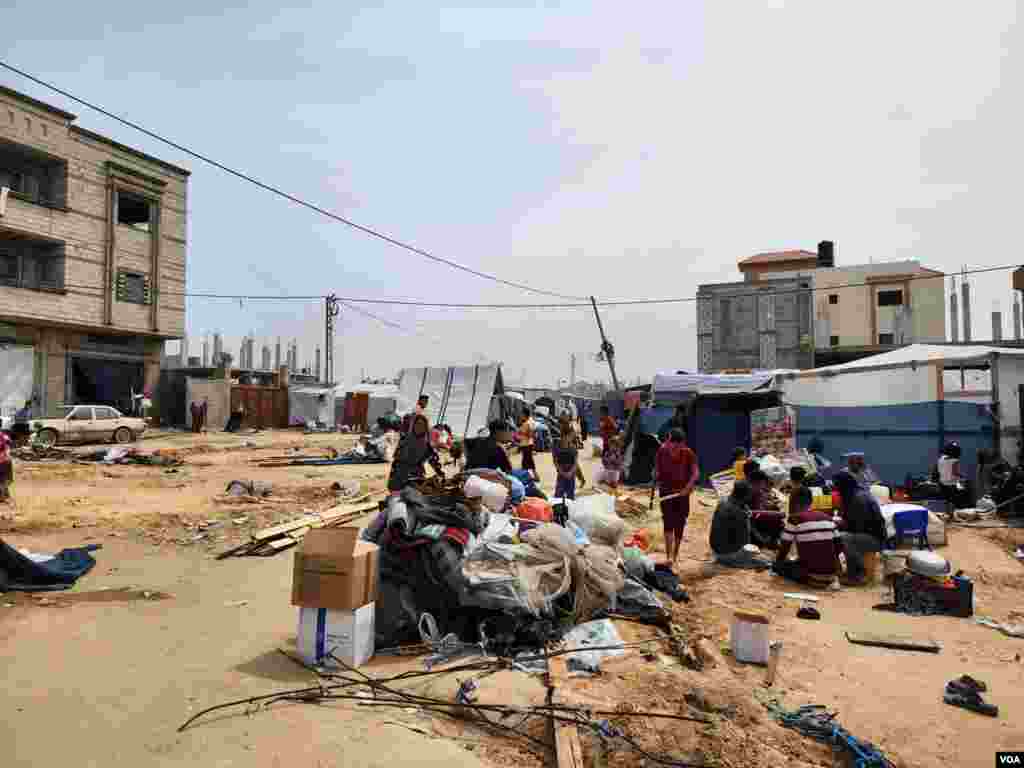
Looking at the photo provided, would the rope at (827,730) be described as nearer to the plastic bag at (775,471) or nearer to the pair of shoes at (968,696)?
the pair of shoes at (968,696)

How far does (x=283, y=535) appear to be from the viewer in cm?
738

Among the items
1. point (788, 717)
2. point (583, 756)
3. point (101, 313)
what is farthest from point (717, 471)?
point (101, 313)

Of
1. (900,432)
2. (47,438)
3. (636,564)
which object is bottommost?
(636,564)

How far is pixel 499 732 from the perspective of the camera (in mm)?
3162

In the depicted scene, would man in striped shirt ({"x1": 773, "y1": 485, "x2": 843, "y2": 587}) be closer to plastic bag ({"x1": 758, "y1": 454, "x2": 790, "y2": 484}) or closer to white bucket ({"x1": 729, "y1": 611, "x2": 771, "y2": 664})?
white bucket ({"x1": 729, "y1": 611, "x2": 771, "y2": 664})

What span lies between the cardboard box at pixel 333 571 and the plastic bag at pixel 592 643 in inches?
54.3

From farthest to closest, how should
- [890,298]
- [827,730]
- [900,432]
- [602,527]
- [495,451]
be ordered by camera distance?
1. [890,298]
2. [900,432]
3. [495,451]
4. [602,527]
5. [827,730]

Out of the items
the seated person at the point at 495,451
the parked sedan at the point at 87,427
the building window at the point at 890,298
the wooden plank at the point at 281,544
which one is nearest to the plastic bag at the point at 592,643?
the seated person at the point at 495,451

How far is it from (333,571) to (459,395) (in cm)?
1649

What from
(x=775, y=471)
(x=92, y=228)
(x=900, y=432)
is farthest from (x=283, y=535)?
(x=92, y=228)

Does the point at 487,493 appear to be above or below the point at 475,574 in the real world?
above

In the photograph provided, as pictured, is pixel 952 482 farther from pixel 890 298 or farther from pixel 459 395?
pixel 890 298

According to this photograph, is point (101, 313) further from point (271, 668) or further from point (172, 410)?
point (271, 668)

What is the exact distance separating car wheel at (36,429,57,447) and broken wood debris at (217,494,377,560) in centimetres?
1412
